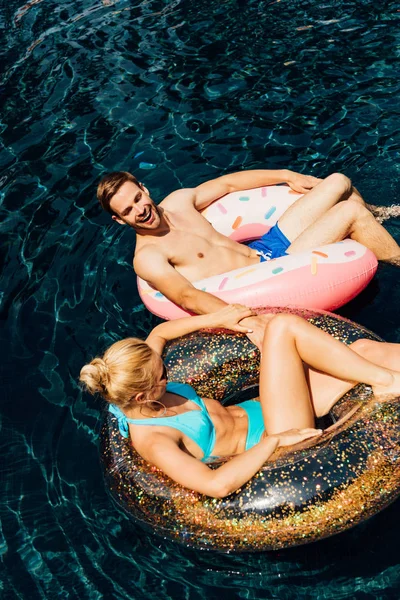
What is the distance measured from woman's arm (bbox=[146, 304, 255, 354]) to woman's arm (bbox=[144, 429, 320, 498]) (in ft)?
2.95

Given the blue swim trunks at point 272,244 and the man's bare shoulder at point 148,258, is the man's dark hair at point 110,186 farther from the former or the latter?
the blue swim trunks at point 272,244

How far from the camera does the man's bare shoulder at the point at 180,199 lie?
536 centimetres

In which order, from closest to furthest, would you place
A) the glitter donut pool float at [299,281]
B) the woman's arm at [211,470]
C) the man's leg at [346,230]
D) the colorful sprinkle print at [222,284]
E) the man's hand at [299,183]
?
the woman's arm at [211,470], the glitter donut pool float at [299,281], the colorful sprinkle print at [222,284], the man's leg at [346,230], the man's hand at [299,183]

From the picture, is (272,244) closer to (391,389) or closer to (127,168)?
(391,389)

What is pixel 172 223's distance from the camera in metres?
5.18

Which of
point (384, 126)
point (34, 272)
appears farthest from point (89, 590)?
point (384, 126)

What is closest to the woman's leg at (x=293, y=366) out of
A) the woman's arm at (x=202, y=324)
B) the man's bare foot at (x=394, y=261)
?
the woman's arm at (x=202, y=324)

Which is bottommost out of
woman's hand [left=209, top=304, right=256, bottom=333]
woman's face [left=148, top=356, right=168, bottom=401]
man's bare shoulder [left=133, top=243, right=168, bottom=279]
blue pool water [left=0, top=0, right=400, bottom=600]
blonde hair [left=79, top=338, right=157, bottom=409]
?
blue pool water [left=0, top=0, right=400, bottom=600]

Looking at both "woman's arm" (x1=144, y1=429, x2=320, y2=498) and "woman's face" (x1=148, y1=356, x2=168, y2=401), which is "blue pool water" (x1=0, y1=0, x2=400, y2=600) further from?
"woman's face" (x1=148, y1=356, x2=168, y2=401)

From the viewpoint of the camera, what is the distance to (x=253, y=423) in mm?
4000

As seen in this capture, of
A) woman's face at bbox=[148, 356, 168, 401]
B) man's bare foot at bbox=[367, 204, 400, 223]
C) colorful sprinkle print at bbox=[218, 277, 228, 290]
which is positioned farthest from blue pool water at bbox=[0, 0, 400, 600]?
woman's face at bbox=[148, 356, 168, 401]

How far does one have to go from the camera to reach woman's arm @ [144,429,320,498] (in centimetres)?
331

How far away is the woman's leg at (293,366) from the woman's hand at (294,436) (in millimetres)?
130

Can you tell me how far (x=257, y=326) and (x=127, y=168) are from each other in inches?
139
